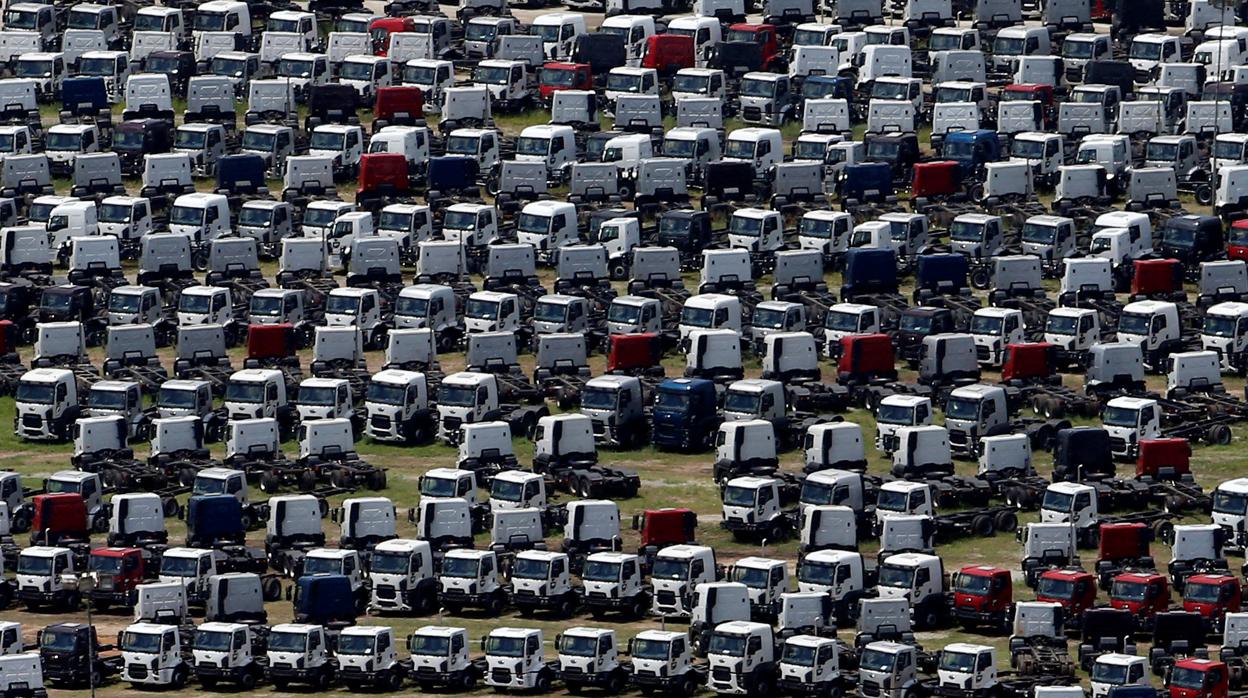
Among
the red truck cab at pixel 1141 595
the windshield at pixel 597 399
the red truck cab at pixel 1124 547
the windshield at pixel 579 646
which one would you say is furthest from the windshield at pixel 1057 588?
the windshield at pixel 597 399

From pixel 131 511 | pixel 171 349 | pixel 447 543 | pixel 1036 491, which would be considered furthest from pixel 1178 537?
pixel 171 349

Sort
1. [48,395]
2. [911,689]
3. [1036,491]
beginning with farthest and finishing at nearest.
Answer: [48,395] < [1036,491] < [911,689]

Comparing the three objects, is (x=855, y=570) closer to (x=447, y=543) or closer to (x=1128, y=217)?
(x=447, y=543)

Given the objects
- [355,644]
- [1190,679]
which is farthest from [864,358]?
[1190,679]

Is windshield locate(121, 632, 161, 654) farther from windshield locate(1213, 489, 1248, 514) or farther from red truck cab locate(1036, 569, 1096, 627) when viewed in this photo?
windshield locate(1213, 489, 1248, 514)

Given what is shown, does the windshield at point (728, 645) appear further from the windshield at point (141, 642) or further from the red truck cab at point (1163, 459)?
the red truck cab at point (1163, 459)
